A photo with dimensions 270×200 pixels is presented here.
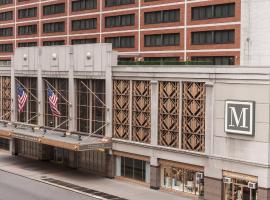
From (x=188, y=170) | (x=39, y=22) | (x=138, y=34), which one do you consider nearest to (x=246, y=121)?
(x=188, y=170)

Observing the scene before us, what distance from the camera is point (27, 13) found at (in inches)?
3957

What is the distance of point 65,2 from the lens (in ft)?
294

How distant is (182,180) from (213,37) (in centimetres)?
2360

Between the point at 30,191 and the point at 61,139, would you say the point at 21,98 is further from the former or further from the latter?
the point at 30,191

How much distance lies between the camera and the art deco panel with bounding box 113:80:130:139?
54219 mm

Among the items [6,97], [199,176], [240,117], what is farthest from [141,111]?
[6,97]

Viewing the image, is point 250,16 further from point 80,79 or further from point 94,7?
point 94,7

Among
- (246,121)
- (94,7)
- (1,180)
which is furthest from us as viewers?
(94,7)

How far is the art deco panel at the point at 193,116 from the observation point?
46688 millimetres

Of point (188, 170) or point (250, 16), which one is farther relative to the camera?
point (250, 16)

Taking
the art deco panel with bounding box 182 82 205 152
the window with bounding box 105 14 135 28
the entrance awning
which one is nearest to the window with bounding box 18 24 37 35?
the window with bounding box 105 14 135 28

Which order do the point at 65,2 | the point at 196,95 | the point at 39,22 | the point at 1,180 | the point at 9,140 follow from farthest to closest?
1. the point at 39,22
2. the point at 65,2
3. the point at 9,140
4. the point at 1,180
5. the point at 196,95

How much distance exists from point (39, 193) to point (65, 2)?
4675 cm

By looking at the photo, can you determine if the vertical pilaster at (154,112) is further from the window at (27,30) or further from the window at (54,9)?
the window at (27,30)
